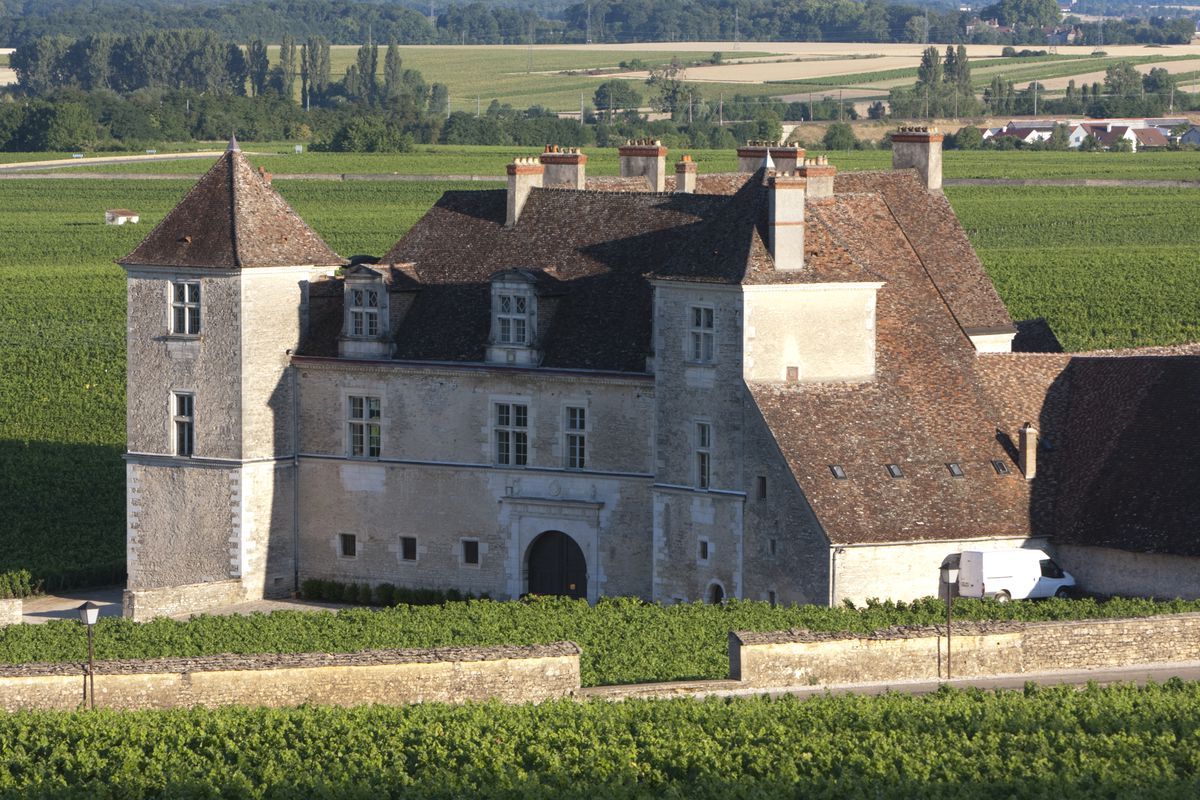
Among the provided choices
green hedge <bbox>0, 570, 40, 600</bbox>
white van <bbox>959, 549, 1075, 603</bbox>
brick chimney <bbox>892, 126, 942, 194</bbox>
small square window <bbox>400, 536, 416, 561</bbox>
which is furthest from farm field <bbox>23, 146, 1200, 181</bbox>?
white van <bbox>959, 549, 1075, 603</bbox>

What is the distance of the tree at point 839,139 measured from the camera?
191125 millimetres

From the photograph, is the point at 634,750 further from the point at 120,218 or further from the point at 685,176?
the point at 120,218

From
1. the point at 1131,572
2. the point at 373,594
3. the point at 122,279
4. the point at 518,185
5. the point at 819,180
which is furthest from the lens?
the point at 122,279

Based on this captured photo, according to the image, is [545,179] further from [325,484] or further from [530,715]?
[530,715]

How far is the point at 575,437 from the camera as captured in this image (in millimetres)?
56500

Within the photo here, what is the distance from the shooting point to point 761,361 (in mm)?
52156

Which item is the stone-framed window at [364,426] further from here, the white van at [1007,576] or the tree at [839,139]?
the tree at [839,139]

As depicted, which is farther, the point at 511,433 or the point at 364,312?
the point at 364,312

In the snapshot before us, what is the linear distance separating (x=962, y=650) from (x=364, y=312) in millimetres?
20302

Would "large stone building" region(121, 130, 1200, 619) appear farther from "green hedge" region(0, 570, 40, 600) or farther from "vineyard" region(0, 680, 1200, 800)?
"vineyard" region(0, 680, 1200, 800)

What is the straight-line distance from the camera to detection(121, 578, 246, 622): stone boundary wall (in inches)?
2149

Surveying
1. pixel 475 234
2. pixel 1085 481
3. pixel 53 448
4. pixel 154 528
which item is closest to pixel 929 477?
pixel 1085 481

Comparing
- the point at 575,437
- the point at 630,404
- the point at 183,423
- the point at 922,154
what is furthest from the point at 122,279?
the point at 630,404

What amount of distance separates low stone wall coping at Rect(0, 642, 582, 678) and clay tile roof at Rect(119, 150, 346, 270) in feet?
59.6
